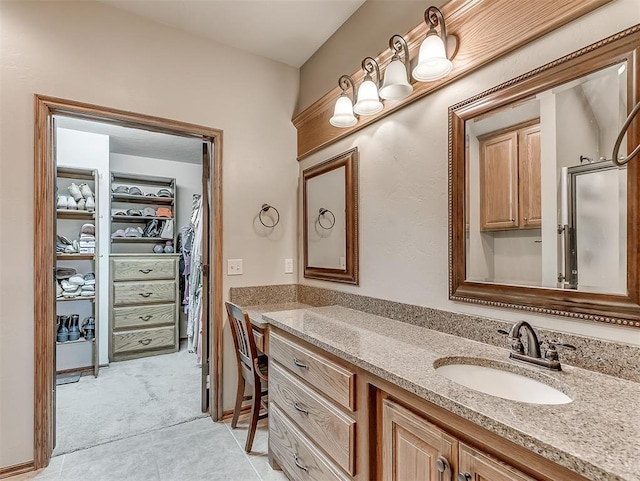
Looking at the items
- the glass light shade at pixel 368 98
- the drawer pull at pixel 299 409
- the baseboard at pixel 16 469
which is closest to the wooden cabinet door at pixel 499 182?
the glass light shade at pixel 368 98

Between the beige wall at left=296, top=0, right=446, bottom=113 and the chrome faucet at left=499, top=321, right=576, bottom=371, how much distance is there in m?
1.47

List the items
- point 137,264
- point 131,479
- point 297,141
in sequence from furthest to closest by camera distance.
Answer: point 137,264
point 297,141
point 131,479

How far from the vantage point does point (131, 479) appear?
1.82 meters

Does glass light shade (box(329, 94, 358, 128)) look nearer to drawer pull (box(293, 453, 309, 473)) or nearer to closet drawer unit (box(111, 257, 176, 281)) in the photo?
drawer pull (box(293, 453, 309, 473))

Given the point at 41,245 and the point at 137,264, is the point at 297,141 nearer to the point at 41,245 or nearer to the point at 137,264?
the point at 41,245

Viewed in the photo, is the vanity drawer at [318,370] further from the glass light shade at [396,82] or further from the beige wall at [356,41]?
the beige wall at [356,41]

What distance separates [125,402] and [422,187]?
284 centimetres

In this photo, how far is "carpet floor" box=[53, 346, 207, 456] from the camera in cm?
228

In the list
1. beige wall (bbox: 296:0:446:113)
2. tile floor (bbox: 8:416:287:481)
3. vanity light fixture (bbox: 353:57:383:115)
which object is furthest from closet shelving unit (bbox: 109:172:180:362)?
vanity light fixture (bbox: 353:57:383:115)

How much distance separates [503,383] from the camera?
1.12 metres

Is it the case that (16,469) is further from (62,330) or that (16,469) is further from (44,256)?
(62,330)

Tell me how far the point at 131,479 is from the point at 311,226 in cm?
188

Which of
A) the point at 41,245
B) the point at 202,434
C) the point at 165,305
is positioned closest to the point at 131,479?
the point at 202,434

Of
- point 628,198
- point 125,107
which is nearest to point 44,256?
point 125,107
